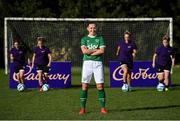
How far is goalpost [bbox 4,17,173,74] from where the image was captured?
27.1 meters

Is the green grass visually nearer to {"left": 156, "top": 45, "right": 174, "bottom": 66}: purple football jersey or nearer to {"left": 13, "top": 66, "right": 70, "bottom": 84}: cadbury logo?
{"left": 13, "top": 66, "right": 70, "bottom": 84}: cadbury logo

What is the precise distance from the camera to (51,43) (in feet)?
91.7

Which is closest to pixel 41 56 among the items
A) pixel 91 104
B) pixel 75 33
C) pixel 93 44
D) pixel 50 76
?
pixel 50 76

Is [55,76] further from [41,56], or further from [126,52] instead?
[126,52]

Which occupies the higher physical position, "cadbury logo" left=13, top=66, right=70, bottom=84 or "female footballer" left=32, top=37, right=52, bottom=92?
"female footballer" left=32, top=37, right=52, bottom=92

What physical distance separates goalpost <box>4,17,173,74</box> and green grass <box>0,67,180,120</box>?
863 centimetres

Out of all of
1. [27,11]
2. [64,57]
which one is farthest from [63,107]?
[27,11]

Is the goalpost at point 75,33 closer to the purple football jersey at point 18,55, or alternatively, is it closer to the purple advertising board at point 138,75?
the purple advertising board at point 138,75

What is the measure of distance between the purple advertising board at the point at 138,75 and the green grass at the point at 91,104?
61 cm

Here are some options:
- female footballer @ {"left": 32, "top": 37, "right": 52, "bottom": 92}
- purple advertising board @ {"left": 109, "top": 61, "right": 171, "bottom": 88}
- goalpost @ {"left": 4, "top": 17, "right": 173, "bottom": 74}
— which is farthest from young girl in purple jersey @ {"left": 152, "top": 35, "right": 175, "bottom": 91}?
goalpost @ {"left": 4, "top": 17, "right": 173, "bottom": 74}

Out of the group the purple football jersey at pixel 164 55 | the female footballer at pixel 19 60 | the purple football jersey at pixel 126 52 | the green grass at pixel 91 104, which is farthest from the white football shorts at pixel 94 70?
the female footballer at pixel 19 60

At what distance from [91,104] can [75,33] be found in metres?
14.5

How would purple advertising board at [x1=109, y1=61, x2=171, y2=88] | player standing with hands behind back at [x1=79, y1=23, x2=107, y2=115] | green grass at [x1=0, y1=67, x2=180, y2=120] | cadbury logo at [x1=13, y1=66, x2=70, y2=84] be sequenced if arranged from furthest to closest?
purple advertising board at [x1=109, y1=61, x2=171, y2=88] → cadbury logo at [x1=13, y1=66, x2=70, y2=84] → player standing with hands behind back at [x1=79, y1=23, x2=107, y2=115] → green grass at [x1=0, y1=67, x2=180, y2=120]

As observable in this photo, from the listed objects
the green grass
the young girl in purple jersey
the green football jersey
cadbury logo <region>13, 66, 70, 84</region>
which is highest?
the green football jersey
